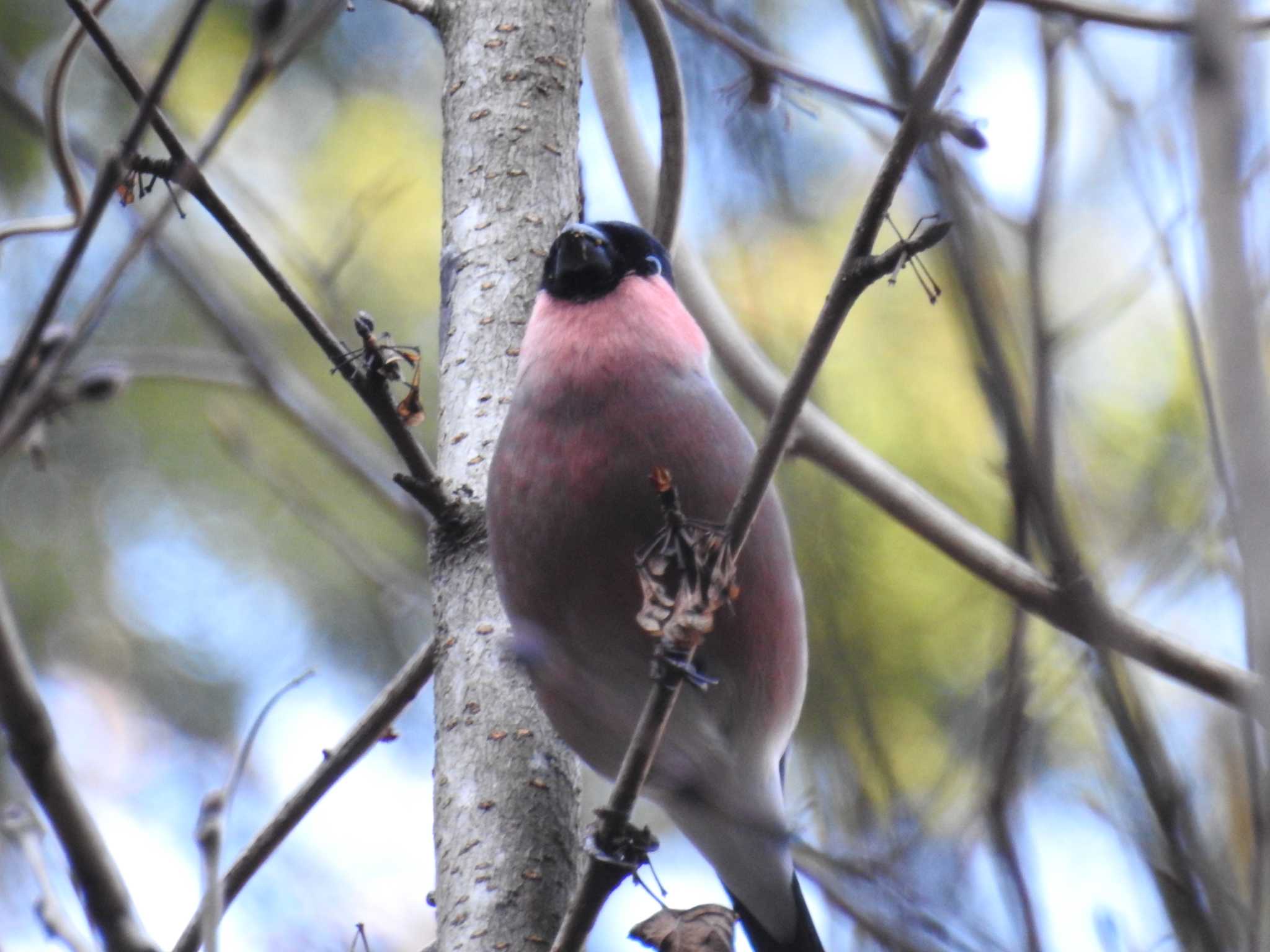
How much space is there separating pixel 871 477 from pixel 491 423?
0.63 m

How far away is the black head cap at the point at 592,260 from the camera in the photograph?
2.22 meters

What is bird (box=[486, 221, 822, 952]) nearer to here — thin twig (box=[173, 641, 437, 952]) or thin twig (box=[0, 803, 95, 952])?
thin twig (box=[173, 641, 437, 952])

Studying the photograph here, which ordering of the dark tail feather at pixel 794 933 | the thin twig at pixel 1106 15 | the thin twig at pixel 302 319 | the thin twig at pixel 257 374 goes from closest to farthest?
the thin twig at pixel 302 319, the thin twig at pixel 1106 15, the dark tail feather at pixel 794 933, the thin twig at pixel 257 374

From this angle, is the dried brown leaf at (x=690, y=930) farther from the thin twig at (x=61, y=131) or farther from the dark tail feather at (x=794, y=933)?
the thin twig at (x=61, y=131)

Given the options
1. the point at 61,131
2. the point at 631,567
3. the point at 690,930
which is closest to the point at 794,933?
the point at 690,930

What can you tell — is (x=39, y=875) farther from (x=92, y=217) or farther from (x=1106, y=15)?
(x=1106, y=15)

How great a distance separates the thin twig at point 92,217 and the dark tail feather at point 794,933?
63.8 inches

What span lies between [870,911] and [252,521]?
4.24 m

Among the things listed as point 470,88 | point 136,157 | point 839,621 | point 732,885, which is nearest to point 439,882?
point 732,885

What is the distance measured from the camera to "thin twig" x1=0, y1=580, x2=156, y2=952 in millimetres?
824

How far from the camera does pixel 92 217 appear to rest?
1021 millimetres

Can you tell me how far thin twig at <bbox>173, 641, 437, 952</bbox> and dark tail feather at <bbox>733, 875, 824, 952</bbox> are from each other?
0.67 metres

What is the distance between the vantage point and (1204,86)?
0.93 metres

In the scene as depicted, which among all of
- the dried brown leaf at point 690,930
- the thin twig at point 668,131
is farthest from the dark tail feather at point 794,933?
the thin twig at point 668,131
